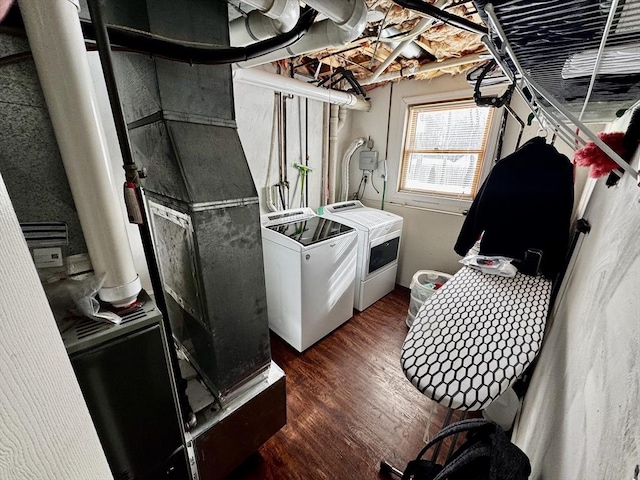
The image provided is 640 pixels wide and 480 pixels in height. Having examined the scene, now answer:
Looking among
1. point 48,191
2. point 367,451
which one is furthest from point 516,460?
point 48,191

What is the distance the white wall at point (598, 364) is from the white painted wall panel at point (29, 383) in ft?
2.92

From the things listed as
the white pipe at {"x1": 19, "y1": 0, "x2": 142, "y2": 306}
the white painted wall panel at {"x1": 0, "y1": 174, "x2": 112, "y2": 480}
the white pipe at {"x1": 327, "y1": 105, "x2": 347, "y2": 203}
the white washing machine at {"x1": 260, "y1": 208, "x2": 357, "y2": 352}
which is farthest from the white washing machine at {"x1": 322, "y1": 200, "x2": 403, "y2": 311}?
the white painted wall panel at {"x1": 0, "y1": 174, "x2": 112, "y2": 480}

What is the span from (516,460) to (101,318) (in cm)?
128

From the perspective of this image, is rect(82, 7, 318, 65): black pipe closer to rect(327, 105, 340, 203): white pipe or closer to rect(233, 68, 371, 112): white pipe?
rect(233, 68, 371, 112): white pipe

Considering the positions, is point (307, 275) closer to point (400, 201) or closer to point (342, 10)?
point (342, 10)

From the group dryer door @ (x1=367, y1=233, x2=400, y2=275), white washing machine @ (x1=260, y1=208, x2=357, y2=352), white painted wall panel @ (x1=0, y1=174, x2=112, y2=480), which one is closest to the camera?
white painted wall panel @ (x1=0, y1=174, x2=112, y2=480)

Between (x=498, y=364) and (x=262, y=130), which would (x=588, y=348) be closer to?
(x=498, y=364)

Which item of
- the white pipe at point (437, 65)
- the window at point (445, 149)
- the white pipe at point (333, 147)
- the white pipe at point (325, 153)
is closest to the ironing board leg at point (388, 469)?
the window at point (445, 149)

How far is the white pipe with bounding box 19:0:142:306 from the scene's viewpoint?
578 millimetres

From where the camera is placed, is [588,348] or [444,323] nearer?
[588,348]

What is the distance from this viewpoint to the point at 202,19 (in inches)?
37.8

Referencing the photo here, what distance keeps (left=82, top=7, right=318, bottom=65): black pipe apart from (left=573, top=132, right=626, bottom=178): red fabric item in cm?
116

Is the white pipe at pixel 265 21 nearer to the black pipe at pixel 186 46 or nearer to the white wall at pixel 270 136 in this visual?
the black pipe at pixel 186 46

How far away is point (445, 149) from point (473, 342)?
2.42 m
